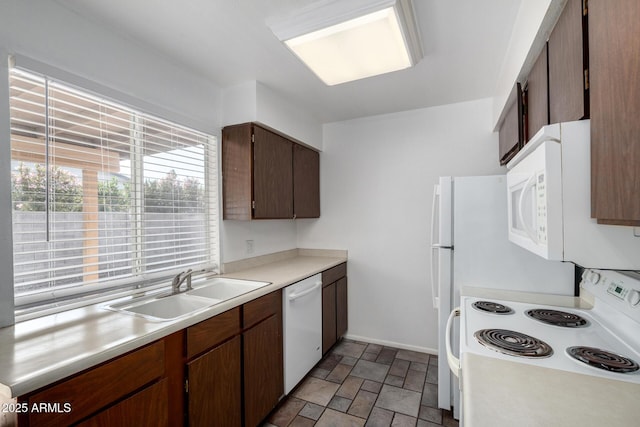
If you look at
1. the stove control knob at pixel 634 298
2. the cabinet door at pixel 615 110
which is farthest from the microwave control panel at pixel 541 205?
the stove control knob at pixel 634 298

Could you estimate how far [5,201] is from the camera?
1.21m

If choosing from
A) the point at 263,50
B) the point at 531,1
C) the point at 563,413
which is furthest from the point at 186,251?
the point at 531,1

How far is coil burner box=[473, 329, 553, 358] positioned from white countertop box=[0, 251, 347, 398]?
3.97ft

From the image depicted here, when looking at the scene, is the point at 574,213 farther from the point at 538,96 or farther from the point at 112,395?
the point at 112,395

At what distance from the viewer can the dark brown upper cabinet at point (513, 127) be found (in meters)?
1.64

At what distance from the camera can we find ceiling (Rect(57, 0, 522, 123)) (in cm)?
143

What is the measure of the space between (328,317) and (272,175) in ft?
4.56

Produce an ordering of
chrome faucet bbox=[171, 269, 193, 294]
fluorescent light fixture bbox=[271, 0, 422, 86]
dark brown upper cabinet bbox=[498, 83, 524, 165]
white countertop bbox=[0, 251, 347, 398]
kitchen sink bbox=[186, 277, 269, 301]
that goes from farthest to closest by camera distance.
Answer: kitchen sink bbox=[186, 277, 269, 301] < chrome faucet bbox=[171, 269, 193, 294] < dark brown upper cabinet bbox=[498, 83, 524, 165] < fluorescent light fixture bbox=[271, 0, 422, 86] < white countertop bbox=[0, 251, 347, 398]

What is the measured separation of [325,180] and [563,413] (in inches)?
108

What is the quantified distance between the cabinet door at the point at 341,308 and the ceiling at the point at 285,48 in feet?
5.91

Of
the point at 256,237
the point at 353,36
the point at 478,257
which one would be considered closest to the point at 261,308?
the point at 256,237

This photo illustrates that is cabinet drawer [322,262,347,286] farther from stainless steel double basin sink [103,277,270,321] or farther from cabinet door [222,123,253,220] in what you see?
cabinet door [222,123,253,220]

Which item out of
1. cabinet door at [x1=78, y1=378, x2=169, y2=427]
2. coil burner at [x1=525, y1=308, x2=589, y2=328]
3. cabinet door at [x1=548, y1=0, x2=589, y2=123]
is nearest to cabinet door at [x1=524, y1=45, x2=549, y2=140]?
cabinet door at [x1=548, y1=0, x2=589, y2=123]

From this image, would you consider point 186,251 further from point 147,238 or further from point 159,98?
point 159,98
